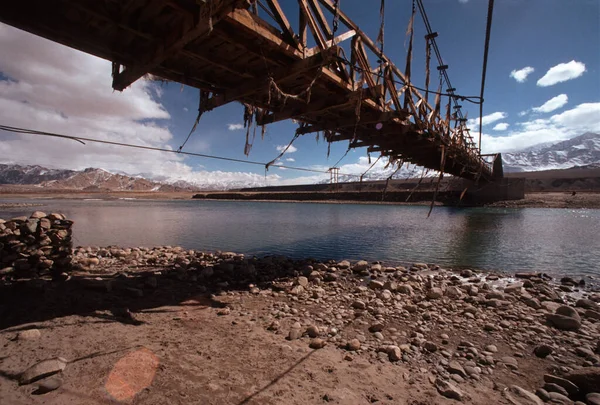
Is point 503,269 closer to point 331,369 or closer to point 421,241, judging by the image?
point 421,241

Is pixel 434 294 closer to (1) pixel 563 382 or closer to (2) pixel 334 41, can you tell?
(1) pixel 563 382

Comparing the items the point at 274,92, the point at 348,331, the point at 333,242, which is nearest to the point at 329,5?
the point at 274,92

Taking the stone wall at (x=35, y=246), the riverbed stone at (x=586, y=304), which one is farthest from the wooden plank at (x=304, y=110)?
the riverbed stone at (x=586, y=304)

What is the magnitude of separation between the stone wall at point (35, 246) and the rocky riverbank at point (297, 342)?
82cm

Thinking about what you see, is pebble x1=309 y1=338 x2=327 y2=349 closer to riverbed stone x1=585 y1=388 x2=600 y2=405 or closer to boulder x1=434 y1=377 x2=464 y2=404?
boulder x1=434 y1=377 x2=464 y2=404

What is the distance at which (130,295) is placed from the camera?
7.41m

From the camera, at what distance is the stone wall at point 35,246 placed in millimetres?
7594

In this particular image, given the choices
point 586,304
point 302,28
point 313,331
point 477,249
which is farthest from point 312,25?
point 477,249

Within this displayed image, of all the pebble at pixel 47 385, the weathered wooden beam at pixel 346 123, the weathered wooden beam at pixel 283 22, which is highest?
the weathered wooden beam at pixel 283 22

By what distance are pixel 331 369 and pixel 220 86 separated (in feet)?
26.0

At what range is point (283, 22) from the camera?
18.5 ft

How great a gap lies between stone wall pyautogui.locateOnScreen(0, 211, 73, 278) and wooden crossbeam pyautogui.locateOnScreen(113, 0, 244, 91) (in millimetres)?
5080

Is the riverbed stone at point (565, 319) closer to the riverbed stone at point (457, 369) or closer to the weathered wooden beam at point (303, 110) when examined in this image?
the riverbed stone at point (457, 369)

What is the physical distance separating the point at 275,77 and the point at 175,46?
7.87ft
